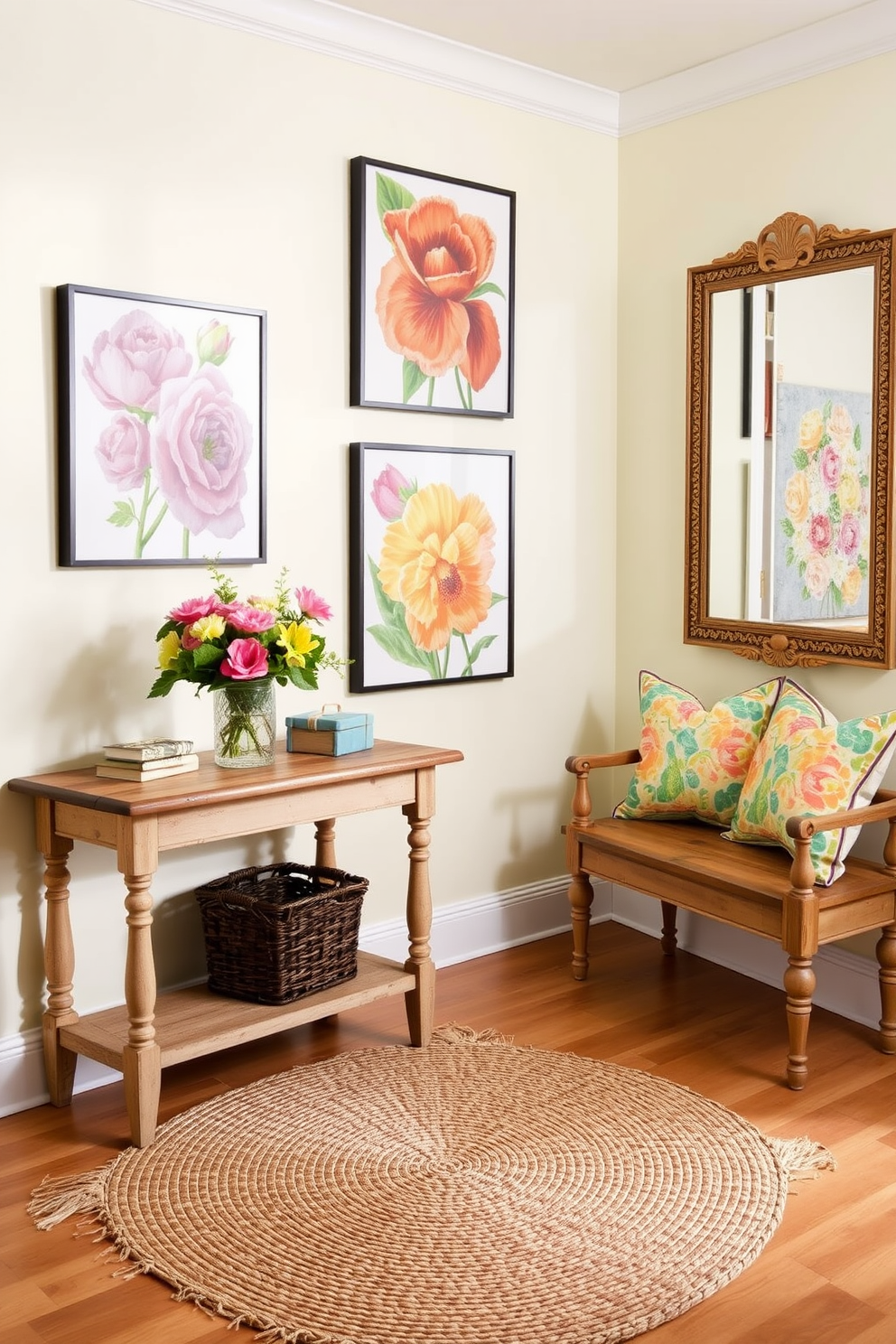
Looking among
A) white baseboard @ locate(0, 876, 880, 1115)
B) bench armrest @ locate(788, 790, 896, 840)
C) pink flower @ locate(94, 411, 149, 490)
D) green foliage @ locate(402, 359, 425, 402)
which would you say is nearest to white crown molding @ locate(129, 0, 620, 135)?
green foliage @ locate(402, 359, 425, 402)

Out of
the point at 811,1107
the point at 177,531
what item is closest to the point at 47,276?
the point at 177,531

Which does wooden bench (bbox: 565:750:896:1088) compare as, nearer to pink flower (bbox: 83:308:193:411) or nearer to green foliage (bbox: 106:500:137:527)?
green foliage (bbox: 106:500:137:527)

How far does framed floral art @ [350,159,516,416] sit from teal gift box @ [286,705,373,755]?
937 mm

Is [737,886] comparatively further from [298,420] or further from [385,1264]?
[298,420]

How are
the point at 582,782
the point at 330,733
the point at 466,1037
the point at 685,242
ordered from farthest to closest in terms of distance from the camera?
→ the point at 685,242, the point at 582,782, the point at 466,1037, the point at 330,733

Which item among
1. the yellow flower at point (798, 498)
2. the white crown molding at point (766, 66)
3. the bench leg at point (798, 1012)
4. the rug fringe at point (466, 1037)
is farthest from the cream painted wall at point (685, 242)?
the rug fringe at point (466, 1037)

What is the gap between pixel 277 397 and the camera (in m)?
3.29

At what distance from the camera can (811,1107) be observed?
9.47ft

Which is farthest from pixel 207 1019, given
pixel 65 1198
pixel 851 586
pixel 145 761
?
pixel 851 586

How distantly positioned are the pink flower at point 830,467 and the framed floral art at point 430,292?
959mm

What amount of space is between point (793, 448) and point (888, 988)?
4.86ft

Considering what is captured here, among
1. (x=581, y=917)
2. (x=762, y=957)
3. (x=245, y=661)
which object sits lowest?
(x=762, y=957)

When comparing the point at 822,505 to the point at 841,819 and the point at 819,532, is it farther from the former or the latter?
the point at 841,819

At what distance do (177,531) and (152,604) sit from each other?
0.63 feet
